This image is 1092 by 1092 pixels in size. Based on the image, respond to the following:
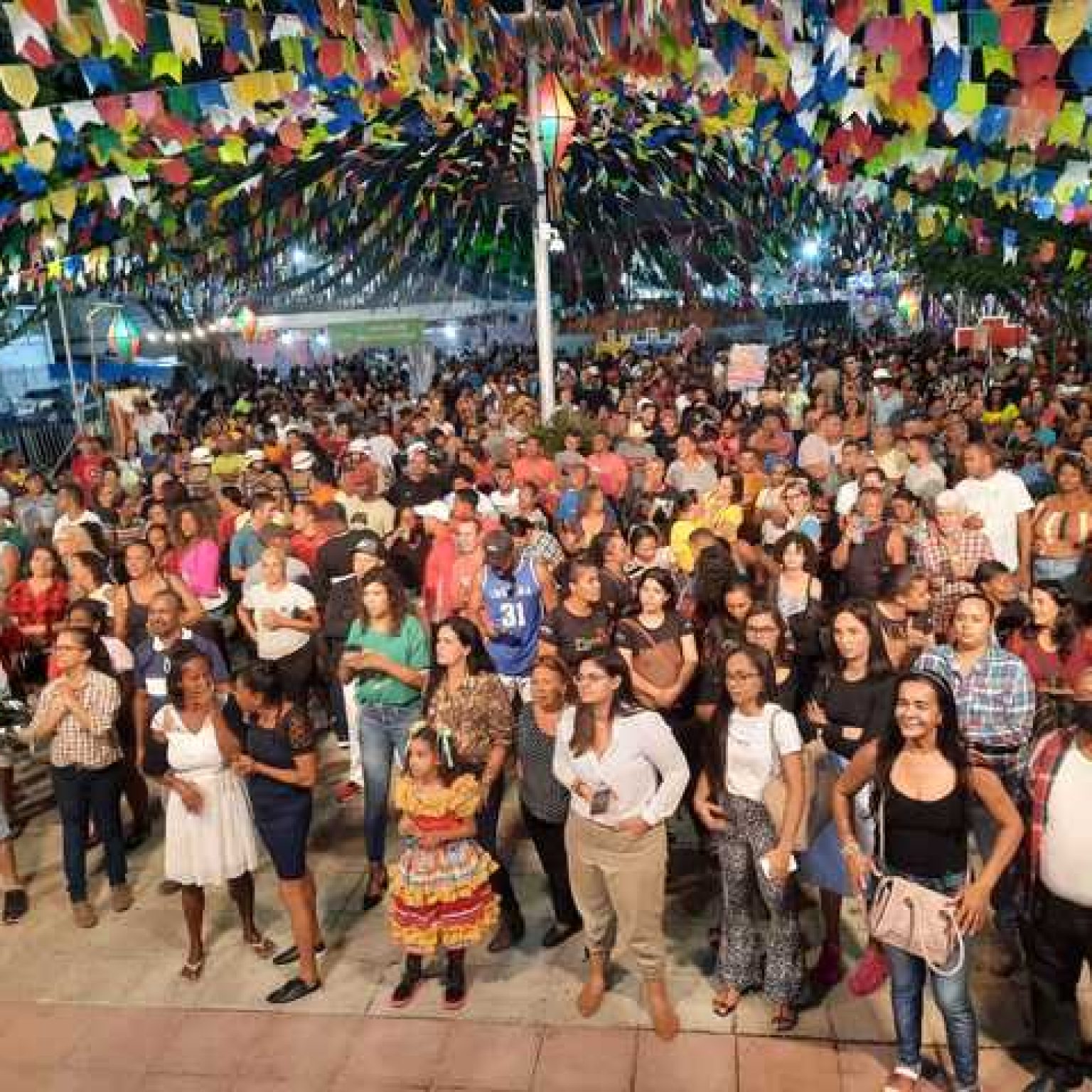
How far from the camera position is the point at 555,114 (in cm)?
1041

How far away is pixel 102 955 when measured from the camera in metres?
5.16

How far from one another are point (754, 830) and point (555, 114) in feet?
27.1

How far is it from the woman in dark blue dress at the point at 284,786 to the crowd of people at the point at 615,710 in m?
0.01

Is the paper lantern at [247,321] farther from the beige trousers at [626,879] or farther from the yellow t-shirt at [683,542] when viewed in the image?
the beige trousers at [626,879]

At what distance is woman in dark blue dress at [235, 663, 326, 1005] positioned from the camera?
14.5 feet

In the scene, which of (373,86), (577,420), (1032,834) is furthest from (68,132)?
(1032,834)

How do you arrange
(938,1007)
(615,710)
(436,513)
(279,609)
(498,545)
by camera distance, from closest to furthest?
(938,1007) → (615,710) → (498,545) → (279,609) → (436,513)

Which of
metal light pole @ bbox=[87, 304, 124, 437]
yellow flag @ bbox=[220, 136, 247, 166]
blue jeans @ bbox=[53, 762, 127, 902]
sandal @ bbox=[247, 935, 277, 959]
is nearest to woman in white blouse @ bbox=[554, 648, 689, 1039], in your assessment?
sandal @ bbox=[247, 935, 277, 959]

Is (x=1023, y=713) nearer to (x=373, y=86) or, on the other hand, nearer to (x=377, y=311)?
(x=373, y=86)

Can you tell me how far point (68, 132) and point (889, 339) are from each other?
2729cm

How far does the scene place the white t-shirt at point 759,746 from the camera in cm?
403

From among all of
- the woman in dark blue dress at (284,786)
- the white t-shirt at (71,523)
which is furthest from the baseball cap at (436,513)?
the woman in dark blue dress at (284,786)

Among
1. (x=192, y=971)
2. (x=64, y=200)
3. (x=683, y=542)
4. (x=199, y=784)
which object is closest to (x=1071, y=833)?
(x=199, y=784)

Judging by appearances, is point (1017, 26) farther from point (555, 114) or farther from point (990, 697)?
point (990, 697)
